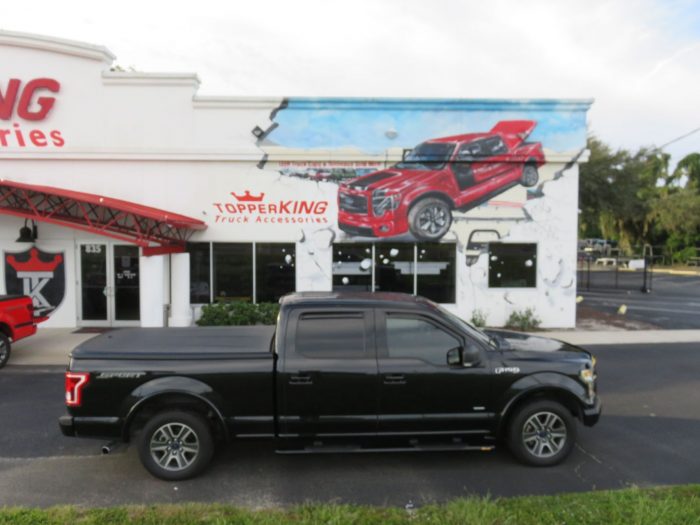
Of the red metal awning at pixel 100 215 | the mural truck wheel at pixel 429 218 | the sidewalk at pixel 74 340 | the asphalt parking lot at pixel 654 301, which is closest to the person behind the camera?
the sidewalk at pixel 74 340

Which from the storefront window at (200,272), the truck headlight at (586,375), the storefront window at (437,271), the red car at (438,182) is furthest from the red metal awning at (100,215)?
the truck headlight at (586,375)

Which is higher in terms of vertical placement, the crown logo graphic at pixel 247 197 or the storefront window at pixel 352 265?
the crown logo graphic at pixel 247 197

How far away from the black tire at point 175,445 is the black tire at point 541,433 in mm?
2977

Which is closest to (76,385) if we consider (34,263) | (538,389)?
(538,389)

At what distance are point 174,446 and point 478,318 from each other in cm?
995

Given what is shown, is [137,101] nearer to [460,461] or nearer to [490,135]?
Result: [490,135]

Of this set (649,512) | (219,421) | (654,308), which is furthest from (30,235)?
(654,308)

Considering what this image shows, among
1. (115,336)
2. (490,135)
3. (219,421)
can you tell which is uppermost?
(490,135)

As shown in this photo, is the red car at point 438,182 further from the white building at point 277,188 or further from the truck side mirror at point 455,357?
the truck side mirror at point 455,357

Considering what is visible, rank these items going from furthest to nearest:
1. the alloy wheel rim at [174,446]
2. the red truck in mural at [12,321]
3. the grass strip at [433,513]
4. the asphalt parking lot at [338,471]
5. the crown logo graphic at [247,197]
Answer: the crown logo graphic at [247,197]
the red truck in mural at [12,321]
the alloy wheel rim at [174,446]
the asphalt parking lot at [338,471]
the grass strip at [433,513]

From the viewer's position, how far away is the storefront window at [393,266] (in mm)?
13422

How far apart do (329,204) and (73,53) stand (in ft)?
24.6

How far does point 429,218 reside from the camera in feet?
43.6

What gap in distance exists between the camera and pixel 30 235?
511 inches
